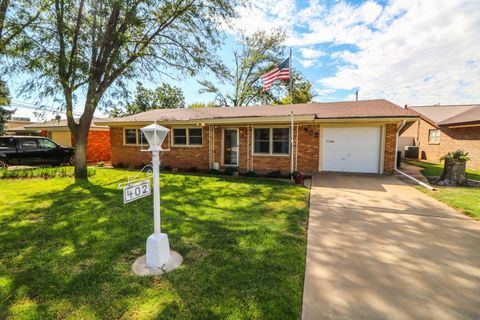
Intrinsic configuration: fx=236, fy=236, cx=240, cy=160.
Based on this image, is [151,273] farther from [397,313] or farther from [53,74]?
[53,74]

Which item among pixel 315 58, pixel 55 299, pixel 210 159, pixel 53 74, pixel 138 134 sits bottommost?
pixel 55 299

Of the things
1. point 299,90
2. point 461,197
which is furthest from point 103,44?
point 299,90

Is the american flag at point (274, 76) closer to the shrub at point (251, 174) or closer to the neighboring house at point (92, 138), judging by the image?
the shrub at point (251, 174)

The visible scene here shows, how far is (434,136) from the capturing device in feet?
55.9

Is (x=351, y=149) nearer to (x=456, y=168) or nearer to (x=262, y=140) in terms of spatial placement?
(x=456, y=168)

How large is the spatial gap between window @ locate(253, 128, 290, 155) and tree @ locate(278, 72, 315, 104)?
18.0 m

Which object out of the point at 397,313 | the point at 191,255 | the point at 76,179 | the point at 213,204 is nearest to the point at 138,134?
the point at 76,179

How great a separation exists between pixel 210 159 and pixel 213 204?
19.1 ft

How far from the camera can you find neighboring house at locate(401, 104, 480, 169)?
1266 centimetres

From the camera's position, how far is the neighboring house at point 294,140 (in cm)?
963

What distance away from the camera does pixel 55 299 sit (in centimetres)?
248

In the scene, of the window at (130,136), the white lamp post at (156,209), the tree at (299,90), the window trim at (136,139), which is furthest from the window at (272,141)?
the tree at (299,90)

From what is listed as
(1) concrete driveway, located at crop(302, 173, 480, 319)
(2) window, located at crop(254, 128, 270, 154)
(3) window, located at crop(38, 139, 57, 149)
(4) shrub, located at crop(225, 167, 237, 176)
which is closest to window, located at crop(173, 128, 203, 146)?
(4) shrub, located at crop(225, 167, 237, 176)

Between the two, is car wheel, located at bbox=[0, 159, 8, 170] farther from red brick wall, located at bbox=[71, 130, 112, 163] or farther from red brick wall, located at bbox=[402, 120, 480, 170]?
red brick wall, located at bbox=[402, 120, 480, 170]
